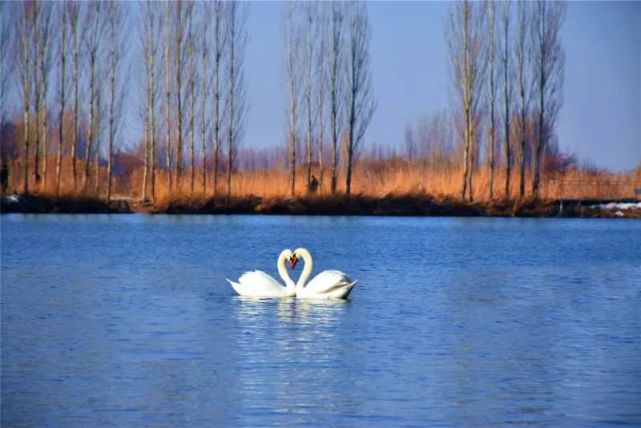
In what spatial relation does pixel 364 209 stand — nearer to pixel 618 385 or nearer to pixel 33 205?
pixel 33 205

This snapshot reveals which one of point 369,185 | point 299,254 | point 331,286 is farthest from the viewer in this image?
point 369,185

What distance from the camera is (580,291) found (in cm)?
1952

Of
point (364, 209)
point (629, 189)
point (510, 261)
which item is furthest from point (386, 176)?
point (510, 261)

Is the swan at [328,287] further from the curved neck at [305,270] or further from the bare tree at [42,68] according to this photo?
the bare tree at [42,68]

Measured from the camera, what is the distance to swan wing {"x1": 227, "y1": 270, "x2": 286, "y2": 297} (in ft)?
56.9

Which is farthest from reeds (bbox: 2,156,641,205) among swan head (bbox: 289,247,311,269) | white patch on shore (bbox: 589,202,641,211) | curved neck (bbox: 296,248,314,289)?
curved neck (bbox: 296,248,314,289)

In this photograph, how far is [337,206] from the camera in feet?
154

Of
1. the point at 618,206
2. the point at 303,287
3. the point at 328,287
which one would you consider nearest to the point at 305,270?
the point at 303,287

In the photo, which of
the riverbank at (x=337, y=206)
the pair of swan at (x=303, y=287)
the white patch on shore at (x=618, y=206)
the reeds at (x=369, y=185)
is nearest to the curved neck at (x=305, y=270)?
the pair of swan at (x=303, y=287)

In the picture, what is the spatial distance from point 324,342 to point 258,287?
13.8 ft

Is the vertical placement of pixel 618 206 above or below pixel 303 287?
above

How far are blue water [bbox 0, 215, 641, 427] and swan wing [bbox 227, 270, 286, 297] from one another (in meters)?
0.24

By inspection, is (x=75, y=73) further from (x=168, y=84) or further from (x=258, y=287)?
(x=258, y=287)

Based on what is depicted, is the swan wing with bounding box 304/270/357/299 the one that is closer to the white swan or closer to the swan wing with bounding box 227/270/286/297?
the white swan
